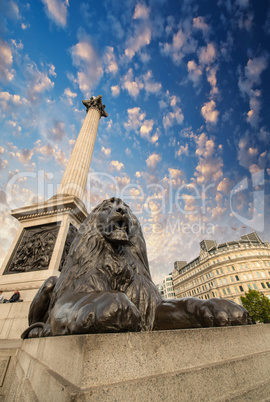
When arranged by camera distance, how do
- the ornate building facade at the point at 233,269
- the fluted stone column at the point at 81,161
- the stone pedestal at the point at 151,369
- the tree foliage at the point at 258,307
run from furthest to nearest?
the ornate building facade at the point at 233,269 < the tree foliage at the point at 258,307 < the fluted stone column at the point at 81,161 < the stone pedestal at the point at 151,369

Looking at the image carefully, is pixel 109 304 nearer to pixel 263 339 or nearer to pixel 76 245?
pixel 263 339

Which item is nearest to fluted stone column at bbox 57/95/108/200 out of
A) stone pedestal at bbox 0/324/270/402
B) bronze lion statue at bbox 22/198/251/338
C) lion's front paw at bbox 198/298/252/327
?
bronze lion statue at bbox 22/198/251/338

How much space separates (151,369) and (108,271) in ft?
3.99

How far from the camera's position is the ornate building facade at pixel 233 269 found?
42875 mm

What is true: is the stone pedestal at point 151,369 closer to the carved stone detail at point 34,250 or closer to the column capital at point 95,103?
the carved stone detail at point 34,250

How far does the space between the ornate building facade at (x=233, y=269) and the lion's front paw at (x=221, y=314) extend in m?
46.9

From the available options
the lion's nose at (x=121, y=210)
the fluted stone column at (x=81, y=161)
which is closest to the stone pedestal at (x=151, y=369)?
the lion's nose at (x=121, y=210)

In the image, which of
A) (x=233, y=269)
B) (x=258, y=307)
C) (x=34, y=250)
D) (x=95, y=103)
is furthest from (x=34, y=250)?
(x=233, y=269)

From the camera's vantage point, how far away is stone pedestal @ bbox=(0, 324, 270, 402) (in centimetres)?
64

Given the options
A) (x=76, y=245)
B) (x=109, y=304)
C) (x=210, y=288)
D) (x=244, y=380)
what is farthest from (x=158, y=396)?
(x=210, y=288)

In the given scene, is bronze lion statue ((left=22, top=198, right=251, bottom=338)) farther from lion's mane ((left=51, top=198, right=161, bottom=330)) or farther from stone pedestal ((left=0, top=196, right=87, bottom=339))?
stone pedestal ((left=0, top=196, right=87, bottom=339))

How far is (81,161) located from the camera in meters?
10.6

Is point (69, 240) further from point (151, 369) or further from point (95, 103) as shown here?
point (95, 103)

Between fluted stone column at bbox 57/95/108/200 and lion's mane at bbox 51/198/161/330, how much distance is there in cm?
682
